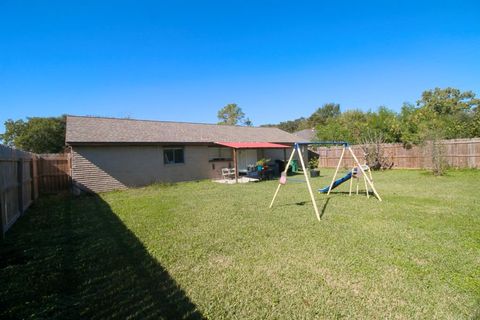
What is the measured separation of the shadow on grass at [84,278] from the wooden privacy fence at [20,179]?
625mm

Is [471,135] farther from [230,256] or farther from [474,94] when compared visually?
[474,94]

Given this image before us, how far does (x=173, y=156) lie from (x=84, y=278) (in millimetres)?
11696

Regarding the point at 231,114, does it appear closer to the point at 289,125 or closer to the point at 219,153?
the point at 289,125

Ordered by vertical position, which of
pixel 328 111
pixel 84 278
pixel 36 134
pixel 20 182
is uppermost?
pixel 328 111

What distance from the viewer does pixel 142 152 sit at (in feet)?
45.2

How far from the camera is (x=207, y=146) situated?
53.5 ft

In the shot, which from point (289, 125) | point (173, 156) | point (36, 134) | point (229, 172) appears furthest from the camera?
point (289, 125)

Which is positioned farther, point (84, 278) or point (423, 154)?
point (423, 154)

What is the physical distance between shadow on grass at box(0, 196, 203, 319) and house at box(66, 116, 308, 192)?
6.33 metres

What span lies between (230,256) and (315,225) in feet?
7.97

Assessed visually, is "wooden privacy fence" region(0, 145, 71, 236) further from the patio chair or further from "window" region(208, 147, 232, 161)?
the patio chair

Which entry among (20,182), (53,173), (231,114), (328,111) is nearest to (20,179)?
(20,182)

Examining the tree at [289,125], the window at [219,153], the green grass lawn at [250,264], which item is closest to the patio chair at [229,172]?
the window at [219,153]

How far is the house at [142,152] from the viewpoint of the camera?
12.2 m
